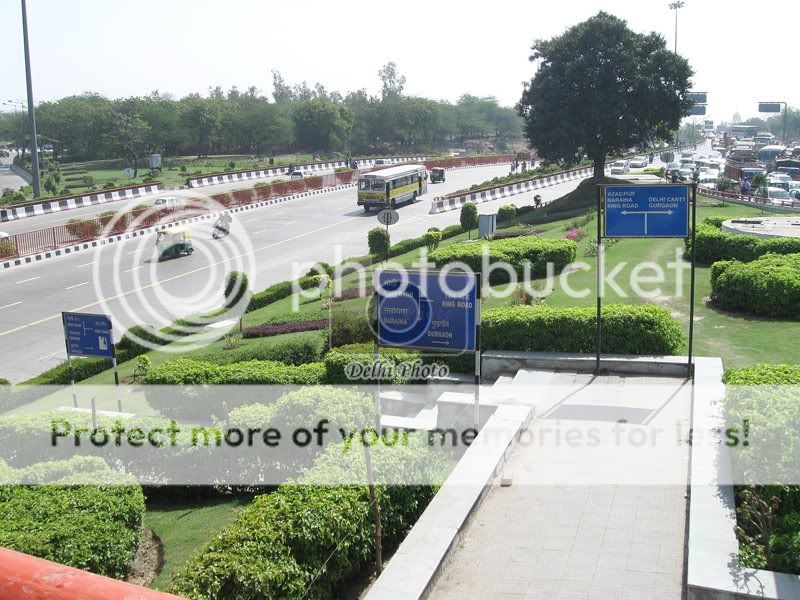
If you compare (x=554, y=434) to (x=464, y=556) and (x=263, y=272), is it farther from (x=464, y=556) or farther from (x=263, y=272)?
(x=263, y=272)

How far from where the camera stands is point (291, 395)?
371 inches

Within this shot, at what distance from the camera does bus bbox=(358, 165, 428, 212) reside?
1529 inches

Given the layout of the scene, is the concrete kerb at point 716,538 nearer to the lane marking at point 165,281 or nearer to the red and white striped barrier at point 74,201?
the lane marking at point 165,281

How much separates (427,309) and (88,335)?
21.9ft

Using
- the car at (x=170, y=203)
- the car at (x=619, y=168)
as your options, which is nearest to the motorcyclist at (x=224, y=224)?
the car at (x=170, y=203)

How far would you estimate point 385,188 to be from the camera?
39.0 m

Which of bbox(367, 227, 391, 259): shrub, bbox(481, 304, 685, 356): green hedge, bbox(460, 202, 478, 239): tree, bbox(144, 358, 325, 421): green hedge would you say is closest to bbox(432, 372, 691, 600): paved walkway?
bbox(481, 304, 685, 356): green hedge

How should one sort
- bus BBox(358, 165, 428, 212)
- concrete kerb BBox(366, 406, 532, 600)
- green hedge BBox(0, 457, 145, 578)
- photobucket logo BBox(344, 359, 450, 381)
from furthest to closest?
1. bus BBox(358, 165, 428, 212)
2. photobucket logo BBox(344, 359, 450, 381)
3. green hedge BBox(0, 457, 145, 578)
4. concrete kerb BBox(366, 406, 532, 600)

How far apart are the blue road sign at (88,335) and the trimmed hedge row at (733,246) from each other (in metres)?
12.1

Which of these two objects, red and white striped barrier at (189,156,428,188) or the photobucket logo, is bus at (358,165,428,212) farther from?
the photobucket logo

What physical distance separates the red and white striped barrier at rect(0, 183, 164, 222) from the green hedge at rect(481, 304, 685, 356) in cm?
3063

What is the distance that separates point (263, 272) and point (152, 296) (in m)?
4.35

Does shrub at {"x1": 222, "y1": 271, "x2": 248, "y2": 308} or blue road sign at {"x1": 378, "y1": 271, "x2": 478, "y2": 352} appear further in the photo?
shrub at {"x1": 222, "y1": 271, "x2": 248, "y2": 308}

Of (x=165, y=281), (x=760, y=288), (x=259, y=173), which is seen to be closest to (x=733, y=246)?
(x=760, y=288)
